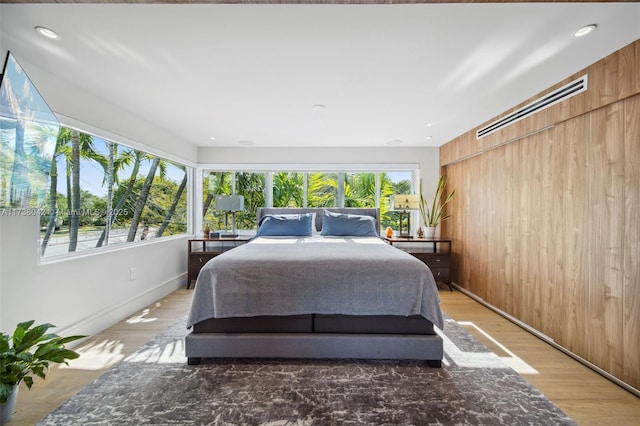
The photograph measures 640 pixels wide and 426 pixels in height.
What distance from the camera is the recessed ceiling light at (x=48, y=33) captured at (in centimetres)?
184

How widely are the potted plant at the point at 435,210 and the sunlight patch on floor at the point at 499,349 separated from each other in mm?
1915

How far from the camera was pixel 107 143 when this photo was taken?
3152 millimetres

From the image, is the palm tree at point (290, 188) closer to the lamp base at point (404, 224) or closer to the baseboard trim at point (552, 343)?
the lamp base at point (404, 224)

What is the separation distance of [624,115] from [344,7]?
2.02 metres

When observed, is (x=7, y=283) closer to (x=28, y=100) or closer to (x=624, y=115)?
(x=28, y=100)

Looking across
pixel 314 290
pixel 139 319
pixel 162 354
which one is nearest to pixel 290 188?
pixel 139 319

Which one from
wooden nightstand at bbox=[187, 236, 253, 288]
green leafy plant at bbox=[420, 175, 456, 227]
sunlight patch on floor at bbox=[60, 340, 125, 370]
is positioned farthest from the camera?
green leafy plant at bbox=[420, 175, 456, 227]

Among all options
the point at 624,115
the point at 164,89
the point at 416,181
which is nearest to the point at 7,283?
the point at 164,89

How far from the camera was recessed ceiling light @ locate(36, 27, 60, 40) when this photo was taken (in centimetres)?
184

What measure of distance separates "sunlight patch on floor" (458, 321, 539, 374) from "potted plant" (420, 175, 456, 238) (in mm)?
1915

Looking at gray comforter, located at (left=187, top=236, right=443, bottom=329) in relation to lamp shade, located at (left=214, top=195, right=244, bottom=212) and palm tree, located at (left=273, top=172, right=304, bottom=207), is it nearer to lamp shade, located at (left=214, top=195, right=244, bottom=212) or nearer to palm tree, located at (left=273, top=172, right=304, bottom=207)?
lamp shade, located at (left=214, top=195, right=244, bottom=212)

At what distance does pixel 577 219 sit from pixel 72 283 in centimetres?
423

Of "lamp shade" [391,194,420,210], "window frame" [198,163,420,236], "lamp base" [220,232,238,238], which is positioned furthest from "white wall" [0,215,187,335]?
"lamp shade" [391,194,420,210]

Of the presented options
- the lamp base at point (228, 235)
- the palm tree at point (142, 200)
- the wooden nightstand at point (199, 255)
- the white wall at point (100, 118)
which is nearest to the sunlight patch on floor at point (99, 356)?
the palm tree at point (142, 200)
